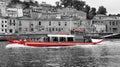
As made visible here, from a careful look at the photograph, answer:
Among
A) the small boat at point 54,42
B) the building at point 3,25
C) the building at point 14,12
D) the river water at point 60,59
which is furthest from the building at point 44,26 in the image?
the river water at point 60,59

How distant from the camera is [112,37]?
153625 millimetres

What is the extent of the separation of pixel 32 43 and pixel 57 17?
69.4 metres

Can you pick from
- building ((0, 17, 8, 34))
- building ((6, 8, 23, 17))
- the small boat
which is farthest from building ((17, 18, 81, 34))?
the small boat

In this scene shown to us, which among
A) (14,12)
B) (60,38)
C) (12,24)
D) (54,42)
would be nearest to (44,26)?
(12,24)

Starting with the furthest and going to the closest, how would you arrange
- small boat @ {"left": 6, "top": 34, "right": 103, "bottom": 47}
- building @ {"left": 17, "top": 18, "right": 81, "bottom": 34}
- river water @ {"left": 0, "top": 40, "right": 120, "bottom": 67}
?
building @ {"left": 17, "top": 18, "right": 81, "bottom": 34} < small boat @ {"left": 6, "top": 34, "right": 103, "bottom": 47} < river water @ {"left": 0, "top": 40, "right": 120, "bottom": 67}

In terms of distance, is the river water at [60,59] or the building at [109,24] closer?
the river water at [60,59]

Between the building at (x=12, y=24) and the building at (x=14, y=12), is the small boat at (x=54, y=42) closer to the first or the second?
the building at (x=12, y=24)

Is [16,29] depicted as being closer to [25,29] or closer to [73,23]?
[25,29]

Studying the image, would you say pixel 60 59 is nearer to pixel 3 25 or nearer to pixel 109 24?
pixel 3 25

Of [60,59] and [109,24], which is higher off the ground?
[60,59]

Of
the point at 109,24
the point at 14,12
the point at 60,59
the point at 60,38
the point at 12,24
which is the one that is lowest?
the point at 109,24

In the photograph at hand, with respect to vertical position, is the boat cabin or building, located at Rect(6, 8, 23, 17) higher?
building, located at Rect(6, 8, 23, 17)

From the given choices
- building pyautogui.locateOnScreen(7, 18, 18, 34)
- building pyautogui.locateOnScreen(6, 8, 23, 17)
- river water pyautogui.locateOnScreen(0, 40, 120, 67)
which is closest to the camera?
river water pyautogui.locateOnScreen(0, 40, 120, 67)

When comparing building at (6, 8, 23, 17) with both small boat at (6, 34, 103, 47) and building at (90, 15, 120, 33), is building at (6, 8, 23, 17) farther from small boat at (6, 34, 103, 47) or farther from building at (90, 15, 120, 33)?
small boat at (6, 34, 103, 47)
